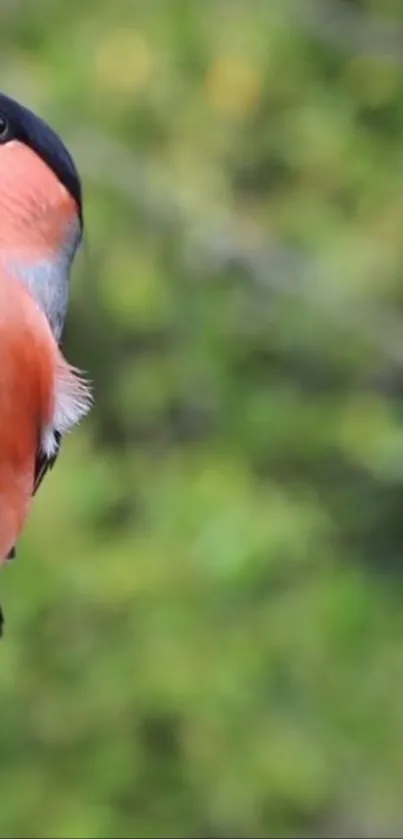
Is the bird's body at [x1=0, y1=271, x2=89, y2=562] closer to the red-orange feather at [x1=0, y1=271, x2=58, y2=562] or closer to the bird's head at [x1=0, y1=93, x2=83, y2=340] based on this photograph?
the red-orange feather at [x1=0, y1=271, x2=58, y2=562]

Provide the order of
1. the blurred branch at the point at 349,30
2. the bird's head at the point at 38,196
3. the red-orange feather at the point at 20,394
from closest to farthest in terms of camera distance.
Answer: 1. the red-orange feather at the point at 20,394
2. the bird's head at the point at 38,196
3. the blurred branch at the point at 349,30

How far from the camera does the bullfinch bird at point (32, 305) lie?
1.34 m

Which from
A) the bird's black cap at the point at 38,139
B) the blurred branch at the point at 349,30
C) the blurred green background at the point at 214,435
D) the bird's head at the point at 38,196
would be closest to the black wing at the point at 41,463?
the bird's head at the point at 38,196

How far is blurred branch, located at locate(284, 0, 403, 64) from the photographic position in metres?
2.74

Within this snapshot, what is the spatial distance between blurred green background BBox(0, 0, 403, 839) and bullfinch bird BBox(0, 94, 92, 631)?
858 mm

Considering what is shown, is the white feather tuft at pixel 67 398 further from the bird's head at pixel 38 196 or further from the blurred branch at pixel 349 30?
the blurred branch at pixel 349 30

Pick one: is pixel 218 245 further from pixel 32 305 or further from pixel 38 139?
pixel 32 305

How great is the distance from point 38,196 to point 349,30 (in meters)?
1.49

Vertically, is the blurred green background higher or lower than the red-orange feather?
lower

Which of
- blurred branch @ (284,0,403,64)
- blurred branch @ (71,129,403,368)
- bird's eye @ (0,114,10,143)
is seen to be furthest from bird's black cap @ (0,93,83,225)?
blurred branch @ (284,0,403,64)

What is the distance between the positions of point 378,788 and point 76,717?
759 mm

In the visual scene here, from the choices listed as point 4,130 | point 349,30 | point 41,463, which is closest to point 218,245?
point 349,30

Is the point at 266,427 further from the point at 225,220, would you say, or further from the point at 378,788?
the point at 378,788

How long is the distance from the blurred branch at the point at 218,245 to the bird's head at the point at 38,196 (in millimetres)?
1023
